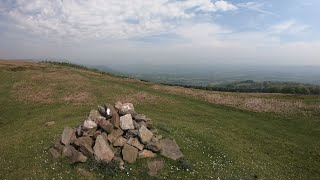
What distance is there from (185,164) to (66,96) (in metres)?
33.0

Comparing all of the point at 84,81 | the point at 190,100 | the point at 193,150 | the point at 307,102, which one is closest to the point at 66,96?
the point at 84,81

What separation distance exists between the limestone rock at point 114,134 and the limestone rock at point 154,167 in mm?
3242

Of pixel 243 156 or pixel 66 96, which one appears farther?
pixel 66 96

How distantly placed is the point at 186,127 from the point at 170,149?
26.5ft

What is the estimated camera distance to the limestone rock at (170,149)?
22222 mm

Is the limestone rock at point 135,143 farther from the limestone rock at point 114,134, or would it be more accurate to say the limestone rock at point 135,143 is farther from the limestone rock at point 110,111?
the limestone rock at point 110,111

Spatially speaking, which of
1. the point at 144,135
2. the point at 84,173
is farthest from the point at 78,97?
the point at 84,173

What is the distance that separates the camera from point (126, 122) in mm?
23328

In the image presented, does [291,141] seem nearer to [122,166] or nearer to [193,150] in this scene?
[193,150]

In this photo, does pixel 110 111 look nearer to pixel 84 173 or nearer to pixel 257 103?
pixel 84 173

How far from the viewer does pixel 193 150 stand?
24.3 m

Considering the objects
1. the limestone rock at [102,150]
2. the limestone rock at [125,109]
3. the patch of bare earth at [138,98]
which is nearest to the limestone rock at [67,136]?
the limestone rock at [102,150]

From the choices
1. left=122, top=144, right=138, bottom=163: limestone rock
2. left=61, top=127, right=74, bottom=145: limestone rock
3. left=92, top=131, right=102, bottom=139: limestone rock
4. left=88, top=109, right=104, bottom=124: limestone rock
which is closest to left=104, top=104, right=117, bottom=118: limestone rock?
left=88, top=109, right=104, bottom=124: limestone rock

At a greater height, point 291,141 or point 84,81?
point 84,81
